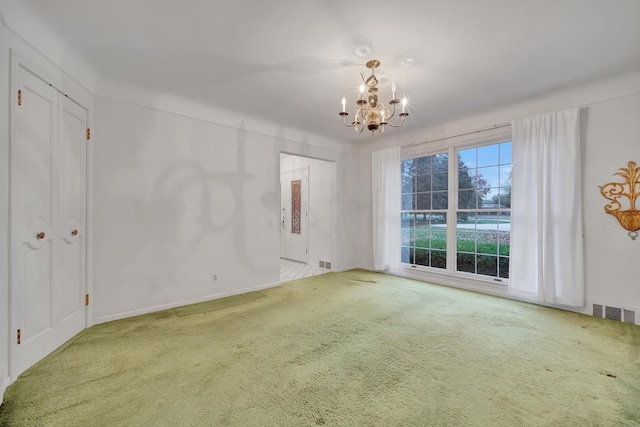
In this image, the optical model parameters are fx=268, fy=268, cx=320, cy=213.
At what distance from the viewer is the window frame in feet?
13.0

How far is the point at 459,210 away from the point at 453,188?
14.9 inches

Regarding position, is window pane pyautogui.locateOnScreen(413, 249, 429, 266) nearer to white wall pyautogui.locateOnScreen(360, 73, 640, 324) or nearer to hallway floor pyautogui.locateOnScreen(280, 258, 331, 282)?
hallway floor pyautogui.locateOnScreen(280, 258, 331, 282)

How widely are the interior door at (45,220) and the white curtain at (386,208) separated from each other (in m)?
4.39

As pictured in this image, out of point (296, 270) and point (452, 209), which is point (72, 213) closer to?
point (296, 270)

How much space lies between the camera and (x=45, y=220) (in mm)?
2227

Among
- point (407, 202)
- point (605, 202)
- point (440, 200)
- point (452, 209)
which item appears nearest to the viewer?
point (605, 202)

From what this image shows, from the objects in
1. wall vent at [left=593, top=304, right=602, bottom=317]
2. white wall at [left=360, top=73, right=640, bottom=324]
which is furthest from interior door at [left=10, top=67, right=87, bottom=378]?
wall vent at [left=593, top=304, right=602, bottom=317]

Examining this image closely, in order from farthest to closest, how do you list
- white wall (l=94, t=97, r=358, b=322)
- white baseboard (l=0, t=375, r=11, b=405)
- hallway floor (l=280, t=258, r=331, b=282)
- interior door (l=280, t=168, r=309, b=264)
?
interior door (l=280, t=168, r=309, b=264) → hallway floor (l=280, t=258, r=331, b=282) → white wall (l=94, t=97, r=358, b=322) → white baseboard (l=0, t=375, r=11, b=405)

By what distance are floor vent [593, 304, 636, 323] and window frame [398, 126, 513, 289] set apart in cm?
92

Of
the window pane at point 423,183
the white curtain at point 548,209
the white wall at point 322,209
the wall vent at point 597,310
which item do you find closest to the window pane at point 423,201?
the window pane at point 423,183

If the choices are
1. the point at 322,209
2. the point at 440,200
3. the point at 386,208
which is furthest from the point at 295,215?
the point at 440,200

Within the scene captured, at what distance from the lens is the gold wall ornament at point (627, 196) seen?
2920 millimetres

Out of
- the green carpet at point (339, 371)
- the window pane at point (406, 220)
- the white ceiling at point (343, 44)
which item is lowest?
the green carpet at point (339, 371)

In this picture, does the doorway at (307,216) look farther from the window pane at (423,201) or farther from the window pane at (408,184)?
the window pane at (423,201)
